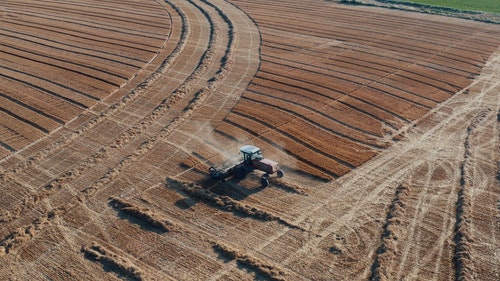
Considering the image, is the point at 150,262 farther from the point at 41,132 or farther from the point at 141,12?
the point at 141,12

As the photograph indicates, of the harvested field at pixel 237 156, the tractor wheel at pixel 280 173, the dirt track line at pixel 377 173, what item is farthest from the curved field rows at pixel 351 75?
the tractor wheel at pixel 280 173

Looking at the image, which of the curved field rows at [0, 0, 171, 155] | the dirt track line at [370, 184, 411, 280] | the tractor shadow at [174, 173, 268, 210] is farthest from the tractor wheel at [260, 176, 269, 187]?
the curved field rows at [0, 0, 171, 155]

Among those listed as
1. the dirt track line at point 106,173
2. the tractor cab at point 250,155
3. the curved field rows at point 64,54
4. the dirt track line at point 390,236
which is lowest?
the dirt track line at point 390,236

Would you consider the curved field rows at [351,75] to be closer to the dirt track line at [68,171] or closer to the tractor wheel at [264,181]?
the tractor wheel at [264,181]

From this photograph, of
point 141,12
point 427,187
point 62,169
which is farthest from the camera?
point 141,12

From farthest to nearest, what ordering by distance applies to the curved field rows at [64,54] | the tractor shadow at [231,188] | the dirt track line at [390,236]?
1. the curved field rows at [64,54]
2. the tractor shadow at [231,188]
3. the dirt track line at [390,236]

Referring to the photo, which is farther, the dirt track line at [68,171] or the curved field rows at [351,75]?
the curved field rows at [351,75]

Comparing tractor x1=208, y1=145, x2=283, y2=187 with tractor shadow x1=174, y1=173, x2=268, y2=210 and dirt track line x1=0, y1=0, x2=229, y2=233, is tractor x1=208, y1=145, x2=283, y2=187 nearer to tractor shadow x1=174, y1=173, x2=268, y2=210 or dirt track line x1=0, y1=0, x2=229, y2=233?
tractor shadow x1=174, y1=173, x2=268, y2=210

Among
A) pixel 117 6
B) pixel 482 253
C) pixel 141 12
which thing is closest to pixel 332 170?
pixel 482 253
